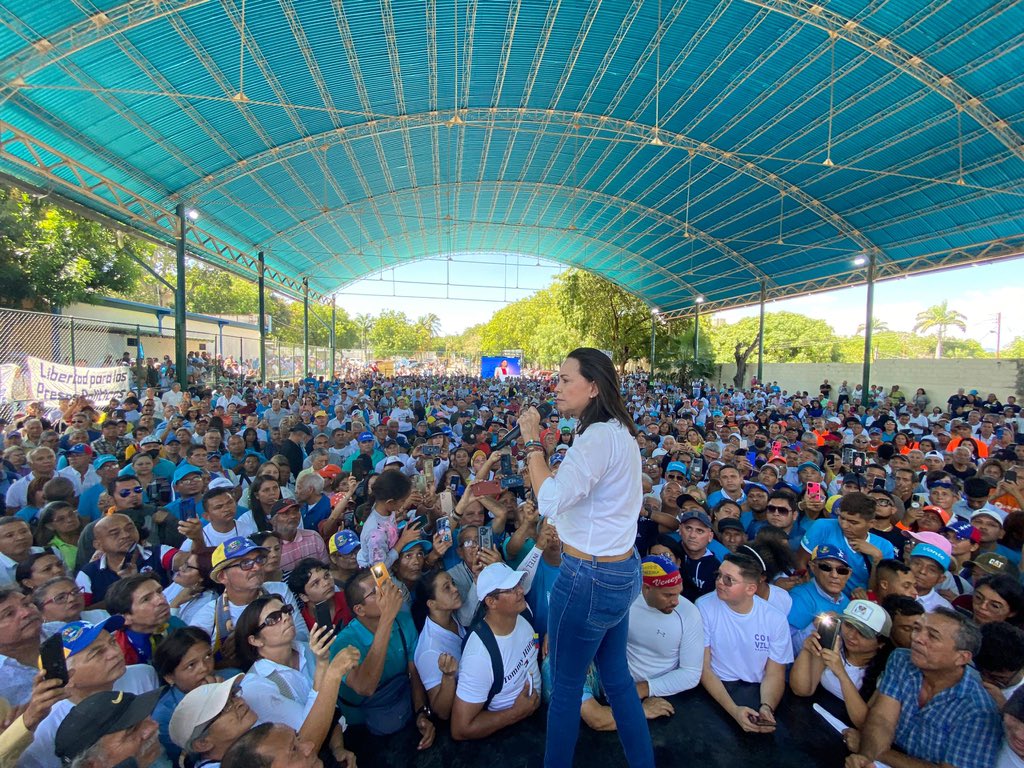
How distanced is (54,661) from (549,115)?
16.6 meters

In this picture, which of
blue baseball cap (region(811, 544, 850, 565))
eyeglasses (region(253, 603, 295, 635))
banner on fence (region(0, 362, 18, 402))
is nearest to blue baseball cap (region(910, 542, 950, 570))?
blue baseball cap (region(811, 544, 850, 565))

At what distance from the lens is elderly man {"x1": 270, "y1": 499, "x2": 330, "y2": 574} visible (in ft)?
11.1

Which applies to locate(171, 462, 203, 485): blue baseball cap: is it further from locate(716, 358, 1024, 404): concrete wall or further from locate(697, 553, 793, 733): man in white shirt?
locate(716, 358, 1024, 404): concrete wall

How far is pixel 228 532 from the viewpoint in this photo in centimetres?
352

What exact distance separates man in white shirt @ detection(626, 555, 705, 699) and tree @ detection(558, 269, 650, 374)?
29.5 metres

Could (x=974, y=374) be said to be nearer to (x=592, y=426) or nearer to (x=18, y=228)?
(x=592, y=426)

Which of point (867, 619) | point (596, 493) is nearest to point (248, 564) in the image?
point (596, 493)

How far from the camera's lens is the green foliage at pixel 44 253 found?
1469 cm

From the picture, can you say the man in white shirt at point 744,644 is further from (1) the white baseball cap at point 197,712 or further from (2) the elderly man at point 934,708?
(1) the white baseball cap at point 197,712

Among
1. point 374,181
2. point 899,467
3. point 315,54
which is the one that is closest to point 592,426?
point 899,467

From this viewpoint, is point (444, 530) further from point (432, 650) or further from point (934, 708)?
point (934, 708)

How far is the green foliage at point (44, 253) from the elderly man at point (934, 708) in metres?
18.3

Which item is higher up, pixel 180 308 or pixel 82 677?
pixel 180 308

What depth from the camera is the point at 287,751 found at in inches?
60.9
